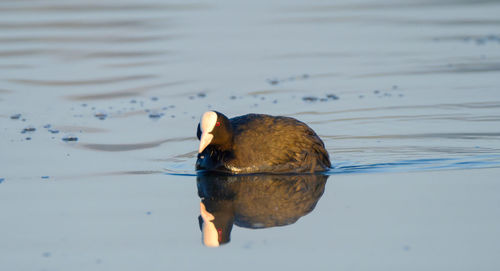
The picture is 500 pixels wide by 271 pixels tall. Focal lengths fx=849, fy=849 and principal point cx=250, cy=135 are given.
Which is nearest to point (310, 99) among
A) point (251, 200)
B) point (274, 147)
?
point (274, 147)

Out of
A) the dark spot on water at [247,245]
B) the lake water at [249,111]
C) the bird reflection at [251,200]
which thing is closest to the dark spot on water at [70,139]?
the lake water at [249,111]

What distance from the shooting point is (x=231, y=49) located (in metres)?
12.4

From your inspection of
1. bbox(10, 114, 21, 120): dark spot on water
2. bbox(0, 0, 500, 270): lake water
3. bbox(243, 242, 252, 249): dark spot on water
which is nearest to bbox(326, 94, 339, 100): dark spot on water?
bbox(0, 0, 500, 270): lake water

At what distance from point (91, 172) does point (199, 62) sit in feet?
16.5

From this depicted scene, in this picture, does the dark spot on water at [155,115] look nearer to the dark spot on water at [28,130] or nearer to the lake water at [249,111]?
the lake water at [249,111]

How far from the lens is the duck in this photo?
681 centimetres

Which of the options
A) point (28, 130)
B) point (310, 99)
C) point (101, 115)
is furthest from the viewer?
point (310, 99)

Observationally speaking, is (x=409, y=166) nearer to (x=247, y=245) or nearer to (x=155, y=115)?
(x=247, y=245)

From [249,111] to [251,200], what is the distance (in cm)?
323

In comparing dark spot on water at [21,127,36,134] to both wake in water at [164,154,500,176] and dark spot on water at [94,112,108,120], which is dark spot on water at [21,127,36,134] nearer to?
dark spot on water at [94,112,108,120]

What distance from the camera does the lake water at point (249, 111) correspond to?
4.99m

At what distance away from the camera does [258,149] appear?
687 cm

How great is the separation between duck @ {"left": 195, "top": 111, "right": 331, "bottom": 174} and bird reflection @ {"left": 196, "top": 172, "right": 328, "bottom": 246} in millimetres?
95

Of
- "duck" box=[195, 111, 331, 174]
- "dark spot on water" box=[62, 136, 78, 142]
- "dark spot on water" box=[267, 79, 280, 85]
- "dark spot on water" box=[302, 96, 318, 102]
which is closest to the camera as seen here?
"duck" box=[195, 111, 331, 174]
